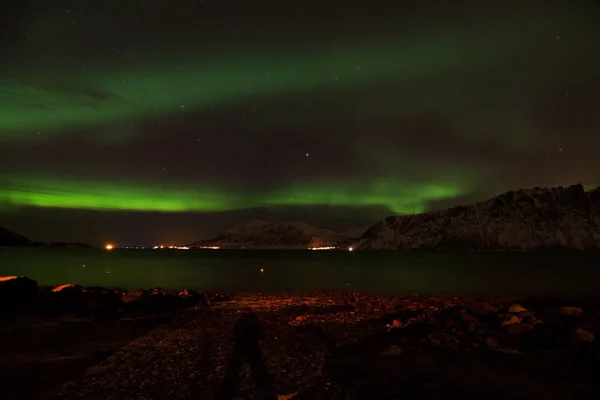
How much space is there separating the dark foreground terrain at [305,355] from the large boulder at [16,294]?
4.70 ft

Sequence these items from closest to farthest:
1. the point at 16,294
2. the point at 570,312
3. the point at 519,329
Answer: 1. the point at 519,329
2. the point at 570,312
3. the point at 16,294

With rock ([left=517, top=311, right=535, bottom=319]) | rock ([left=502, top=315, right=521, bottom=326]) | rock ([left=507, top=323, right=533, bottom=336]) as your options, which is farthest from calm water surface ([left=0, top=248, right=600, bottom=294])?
rock ([left=507, top=323, right=533, bottom=336])

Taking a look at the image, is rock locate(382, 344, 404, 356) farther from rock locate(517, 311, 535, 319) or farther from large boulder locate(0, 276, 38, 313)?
large boulder locate(0, 276, 38, 313)

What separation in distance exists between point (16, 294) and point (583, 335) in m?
26.8

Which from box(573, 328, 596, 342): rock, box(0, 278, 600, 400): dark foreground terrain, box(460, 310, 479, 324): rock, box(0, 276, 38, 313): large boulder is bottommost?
box(0, 278, 600, 400): dark foreground terrain

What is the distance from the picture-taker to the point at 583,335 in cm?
1570

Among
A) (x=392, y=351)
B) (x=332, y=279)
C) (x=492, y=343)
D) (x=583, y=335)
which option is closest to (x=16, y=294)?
(x=392, y=351)

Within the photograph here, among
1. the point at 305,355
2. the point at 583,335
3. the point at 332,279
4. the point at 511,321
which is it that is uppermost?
the point at 511,321

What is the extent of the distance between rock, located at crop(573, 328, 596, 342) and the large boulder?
83.4ft

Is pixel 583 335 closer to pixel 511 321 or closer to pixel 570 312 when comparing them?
pixel 511 321

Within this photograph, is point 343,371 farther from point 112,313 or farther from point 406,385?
point 112,313

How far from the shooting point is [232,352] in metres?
16.5

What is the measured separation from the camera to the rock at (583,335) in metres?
15.5

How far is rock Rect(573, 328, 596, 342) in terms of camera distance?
1550cm
